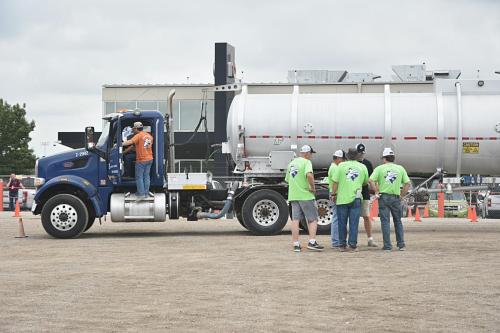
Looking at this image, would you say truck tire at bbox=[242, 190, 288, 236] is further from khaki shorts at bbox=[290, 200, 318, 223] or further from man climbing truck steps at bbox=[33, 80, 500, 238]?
khaki shorts at bbox=[290, 200, 318, 223]

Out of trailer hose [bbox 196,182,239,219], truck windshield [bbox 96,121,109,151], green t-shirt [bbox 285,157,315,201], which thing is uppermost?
truck windshield [bbox 96,121,109,151]

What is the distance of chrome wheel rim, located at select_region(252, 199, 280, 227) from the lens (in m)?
19.4

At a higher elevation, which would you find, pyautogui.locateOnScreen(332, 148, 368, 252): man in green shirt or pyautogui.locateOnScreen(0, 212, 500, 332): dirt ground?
pyautogui.locateOnScreen(332, 148, 368, 252): man in green shirt

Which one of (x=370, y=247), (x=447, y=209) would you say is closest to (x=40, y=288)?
(x=370, y=247)

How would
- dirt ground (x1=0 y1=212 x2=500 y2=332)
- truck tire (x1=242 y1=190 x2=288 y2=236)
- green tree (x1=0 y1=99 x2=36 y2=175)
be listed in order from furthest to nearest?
green tree (x1=0 y1=99 x2=36 y2=175)
truck tire (x1=242 y1=190 x2=288 y2=236)
dirt ground (x1=0 y1=212 x2=500 y2=332)

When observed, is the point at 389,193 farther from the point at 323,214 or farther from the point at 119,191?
the point at 119,191

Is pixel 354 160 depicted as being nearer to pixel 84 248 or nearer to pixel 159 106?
pixel 84 248

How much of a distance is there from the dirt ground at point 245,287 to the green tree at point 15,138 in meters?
44.5

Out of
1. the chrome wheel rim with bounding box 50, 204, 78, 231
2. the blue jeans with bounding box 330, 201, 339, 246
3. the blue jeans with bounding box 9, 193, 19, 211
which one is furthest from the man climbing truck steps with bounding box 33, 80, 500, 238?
the blue jeans with bounding box 9, 193, 19, 211

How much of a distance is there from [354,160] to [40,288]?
21.2ft

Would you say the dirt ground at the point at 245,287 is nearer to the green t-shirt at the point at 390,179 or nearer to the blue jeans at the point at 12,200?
the green t-shirt at the point at 390,179

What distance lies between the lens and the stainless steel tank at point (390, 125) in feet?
64.7

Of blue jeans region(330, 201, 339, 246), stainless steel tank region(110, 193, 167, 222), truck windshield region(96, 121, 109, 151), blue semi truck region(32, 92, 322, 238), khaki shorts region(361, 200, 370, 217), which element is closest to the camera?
blue jeans region(330, 201, 339, 246)

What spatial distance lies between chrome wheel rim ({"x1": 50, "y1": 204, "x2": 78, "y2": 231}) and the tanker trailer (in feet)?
11.8
